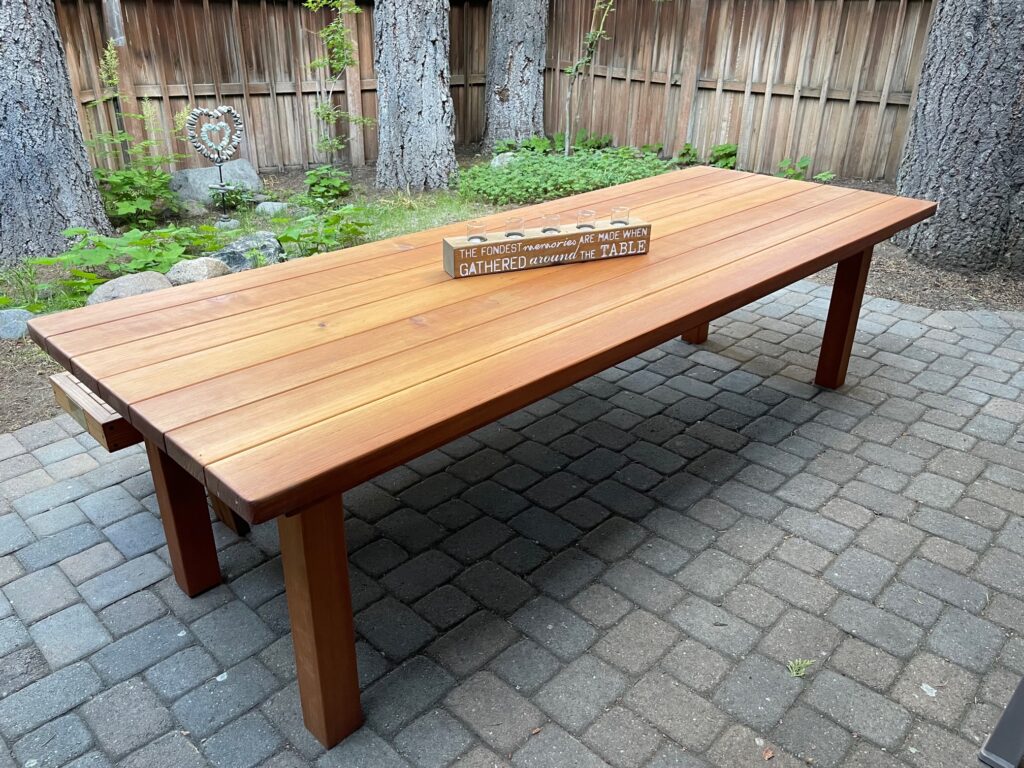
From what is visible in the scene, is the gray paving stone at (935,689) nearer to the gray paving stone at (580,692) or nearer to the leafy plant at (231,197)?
the gray paving stone at (580,692)

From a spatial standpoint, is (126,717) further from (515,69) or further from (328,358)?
(515,69)

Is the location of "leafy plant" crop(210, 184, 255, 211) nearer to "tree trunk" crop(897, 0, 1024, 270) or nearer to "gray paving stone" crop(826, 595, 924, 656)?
"tree trunk" crop(897, 0, 1024, 270)

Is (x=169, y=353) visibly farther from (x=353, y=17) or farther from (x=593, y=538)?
(x=353, y=17)

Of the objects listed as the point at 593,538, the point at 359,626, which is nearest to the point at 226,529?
the point at 359,626

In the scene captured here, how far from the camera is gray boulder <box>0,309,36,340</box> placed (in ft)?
13.5

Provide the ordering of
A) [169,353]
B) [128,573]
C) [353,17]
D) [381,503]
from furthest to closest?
[353,17]
[381,503]
[128,573]
[169,353]

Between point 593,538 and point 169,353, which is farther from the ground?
point 169,353

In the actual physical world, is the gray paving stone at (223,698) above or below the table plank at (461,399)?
below

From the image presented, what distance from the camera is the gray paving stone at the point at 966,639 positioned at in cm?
216

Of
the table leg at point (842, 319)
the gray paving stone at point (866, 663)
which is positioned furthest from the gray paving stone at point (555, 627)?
the table leg at point (842, 319)

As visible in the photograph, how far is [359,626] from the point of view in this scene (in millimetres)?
2281

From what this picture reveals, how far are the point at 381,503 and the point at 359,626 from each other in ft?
2.06

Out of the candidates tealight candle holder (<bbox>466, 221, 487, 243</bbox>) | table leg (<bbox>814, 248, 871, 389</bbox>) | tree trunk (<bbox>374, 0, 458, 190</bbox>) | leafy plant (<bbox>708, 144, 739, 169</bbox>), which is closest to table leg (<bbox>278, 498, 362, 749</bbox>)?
tealight candle holder (<bbox>466, 221, 487, 243</bbox>)

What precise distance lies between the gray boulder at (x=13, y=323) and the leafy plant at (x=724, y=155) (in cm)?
596
